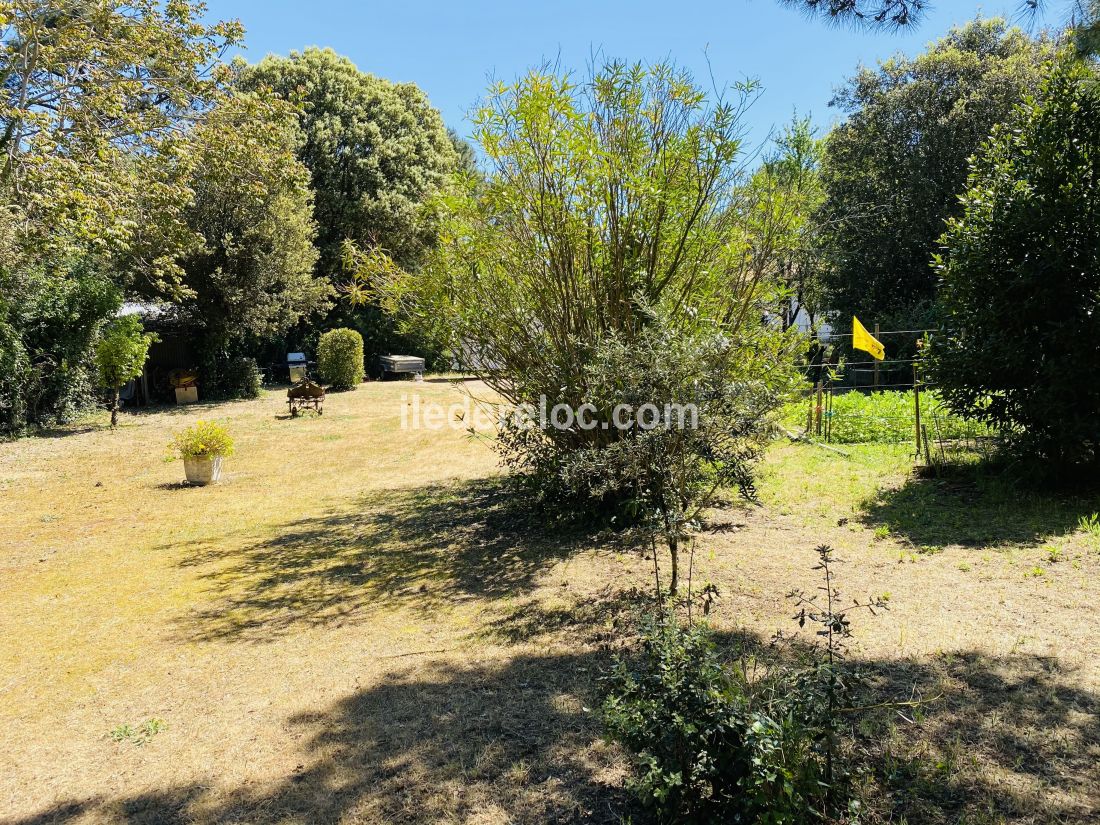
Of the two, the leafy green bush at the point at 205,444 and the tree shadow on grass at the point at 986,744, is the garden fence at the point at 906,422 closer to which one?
the tree shadow on grass at the point at 986,744

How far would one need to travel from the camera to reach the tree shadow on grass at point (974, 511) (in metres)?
5.42

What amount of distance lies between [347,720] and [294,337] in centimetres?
2285

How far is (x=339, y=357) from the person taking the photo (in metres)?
20.3

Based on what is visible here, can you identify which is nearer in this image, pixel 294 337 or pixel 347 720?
pixel 347 720

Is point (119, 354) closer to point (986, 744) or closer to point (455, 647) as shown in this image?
point (455, 647)

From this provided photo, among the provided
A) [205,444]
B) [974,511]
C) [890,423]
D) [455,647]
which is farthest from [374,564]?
[890,423]

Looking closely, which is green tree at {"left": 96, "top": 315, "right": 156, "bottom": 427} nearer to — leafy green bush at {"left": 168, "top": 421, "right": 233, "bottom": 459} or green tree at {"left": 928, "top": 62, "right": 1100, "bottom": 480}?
leafy green bush at {"left": 168, "top": 421, "right": 233, "bottom": 459}

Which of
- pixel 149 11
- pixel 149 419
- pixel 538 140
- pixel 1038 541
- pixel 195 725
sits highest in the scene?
pixel 149 11

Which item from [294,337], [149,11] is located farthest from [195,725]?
[294,337]

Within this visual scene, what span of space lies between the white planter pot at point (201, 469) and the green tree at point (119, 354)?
18.2 feet

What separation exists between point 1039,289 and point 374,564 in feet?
21.5

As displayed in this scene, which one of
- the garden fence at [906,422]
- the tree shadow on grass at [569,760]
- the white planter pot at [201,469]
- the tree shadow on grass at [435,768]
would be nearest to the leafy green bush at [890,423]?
the garden fence at [906,422]

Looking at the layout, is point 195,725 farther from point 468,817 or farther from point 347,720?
point 468,817

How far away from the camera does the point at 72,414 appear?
44.4 ft
